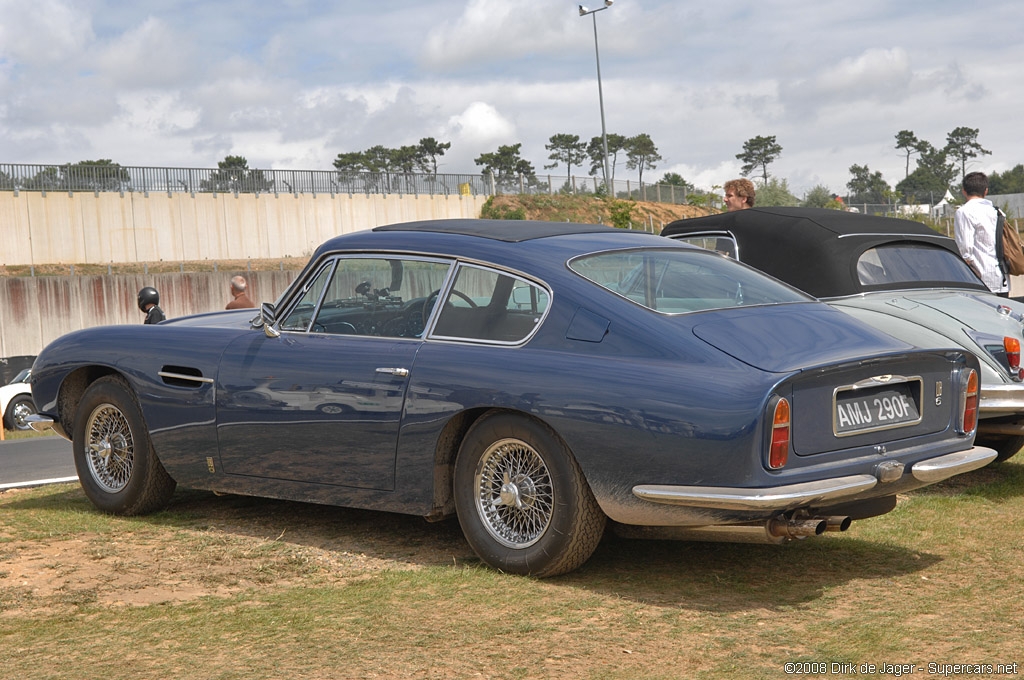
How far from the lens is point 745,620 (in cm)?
425

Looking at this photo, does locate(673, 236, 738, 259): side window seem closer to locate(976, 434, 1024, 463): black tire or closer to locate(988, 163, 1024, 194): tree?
locate(976, 434, 1024, 463): black tire

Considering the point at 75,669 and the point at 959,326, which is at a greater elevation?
the point at 959,326

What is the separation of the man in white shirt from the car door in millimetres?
5647

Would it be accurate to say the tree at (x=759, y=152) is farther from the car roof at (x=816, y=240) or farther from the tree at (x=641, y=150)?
the car roof at (x=816, y=240)

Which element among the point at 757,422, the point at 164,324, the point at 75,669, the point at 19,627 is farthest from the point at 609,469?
the point at 164,324

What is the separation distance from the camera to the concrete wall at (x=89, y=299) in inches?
1318

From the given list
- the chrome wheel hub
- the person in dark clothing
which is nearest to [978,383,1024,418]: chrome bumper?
the person in dark clothing

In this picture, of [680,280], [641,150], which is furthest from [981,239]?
[641,150]

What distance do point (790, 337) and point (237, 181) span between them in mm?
50733

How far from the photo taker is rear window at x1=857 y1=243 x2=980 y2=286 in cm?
762

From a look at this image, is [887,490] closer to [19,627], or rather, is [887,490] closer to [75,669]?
[75,669]

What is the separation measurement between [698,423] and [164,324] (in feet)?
12.2

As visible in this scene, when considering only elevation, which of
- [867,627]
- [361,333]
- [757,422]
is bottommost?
[867,627]

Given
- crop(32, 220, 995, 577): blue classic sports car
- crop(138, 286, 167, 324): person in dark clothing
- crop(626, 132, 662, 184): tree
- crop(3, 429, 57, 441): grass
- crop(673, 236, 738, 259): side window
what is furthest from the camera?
crop(626, 132, 662, 184): tree
